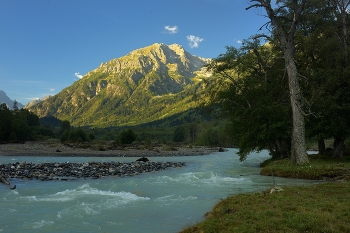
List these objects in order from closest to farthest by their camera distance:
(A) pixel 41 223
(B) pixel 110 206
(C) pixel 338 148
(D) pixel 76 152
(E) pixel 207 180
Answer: (A) pixel 41 223, (B) pixel 110 206, (E) pixel 207 180, (C) pixel 338 148, (D) pixel 76 152

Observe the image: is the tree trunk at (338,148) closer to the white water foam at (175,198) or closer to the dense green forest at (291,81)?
the dense green forest at (291,81)

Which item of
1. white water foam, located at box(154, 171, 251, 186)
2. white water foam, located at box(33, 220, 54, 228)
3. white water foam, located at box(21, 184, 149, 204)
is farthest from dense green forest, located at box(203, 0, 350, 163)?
white water foam, located at box(33, 220, 54, 228)

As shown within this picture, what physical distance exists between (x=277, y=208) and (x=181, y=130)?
576 ft

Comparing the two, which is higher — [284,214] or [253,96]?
[253,96]

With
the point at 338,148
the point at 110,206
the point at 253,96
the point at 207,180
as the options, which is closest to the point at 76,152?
the point at 253,96

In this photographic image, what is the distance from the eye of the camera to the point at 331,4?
93.3ft

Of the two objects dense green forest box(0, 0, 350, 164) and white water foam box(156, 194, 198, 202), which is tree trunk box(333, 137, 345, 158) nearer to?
dense green forest box(0, 0, 350, 164)

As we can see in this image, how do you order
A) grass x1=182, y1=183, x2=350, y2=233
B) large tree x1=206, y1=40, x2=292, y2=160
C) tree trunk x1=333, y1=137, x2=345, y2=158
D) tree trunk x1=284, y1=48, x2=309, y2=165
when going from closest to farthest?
1. grass x1=182, y1=183, x2=350, y2=233
2. tree trunk x1=284, y1=48, x2=309, y2=165
3. tree trunk x1=333, y1=137, x2=345, y2=158
4. large tree x1=206, y1=40, x2=292, y2=160

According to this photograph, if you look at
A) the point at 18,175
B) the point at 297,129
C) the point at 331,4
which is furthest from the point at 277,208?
the point at 331,4

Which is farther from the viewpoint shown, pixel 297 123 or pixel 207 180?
pixel 297 123

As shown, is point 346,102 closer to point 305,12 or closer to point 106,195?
point 305,12

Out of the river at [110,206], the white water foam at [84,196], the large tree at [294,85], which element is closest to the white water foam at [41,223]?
the river at [110,206]

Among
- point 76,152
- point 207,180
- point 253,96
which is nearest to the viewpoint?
point 207,180

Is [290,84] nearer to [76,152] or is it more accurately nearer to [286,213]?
[286,213]
